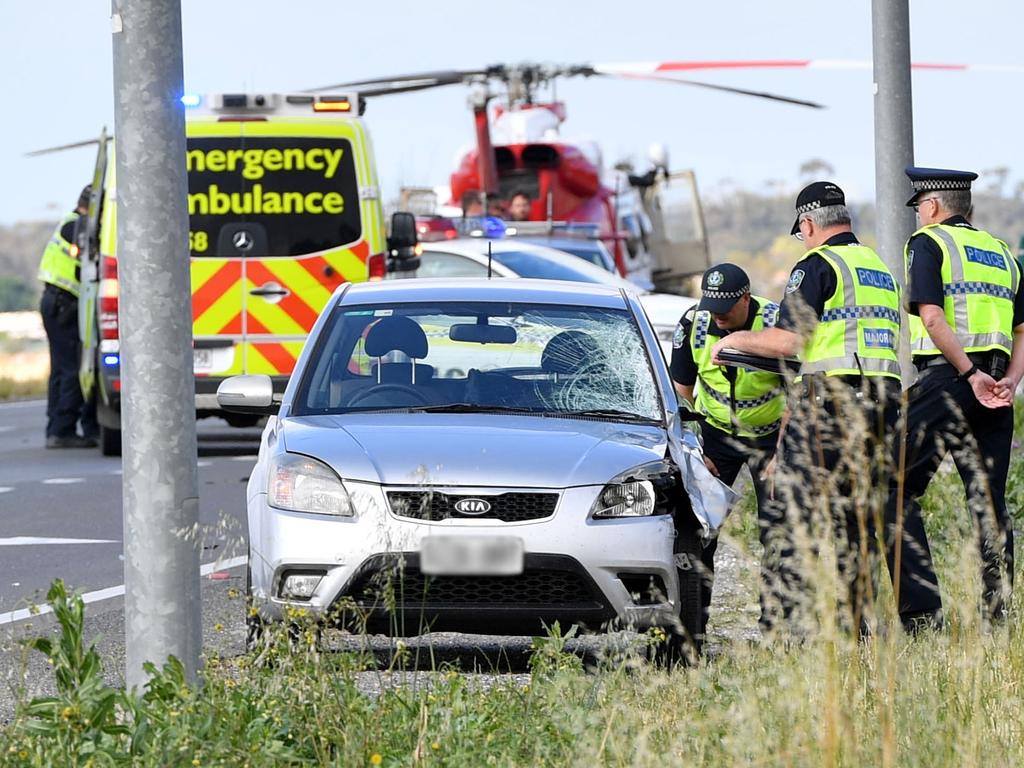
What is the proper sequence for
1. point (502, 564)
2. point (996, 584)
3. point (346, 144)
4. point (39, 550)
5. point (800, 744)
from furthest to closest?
point (346, 144), point (39, 550), point (996, 584), point (502, 564), point (800, 744)

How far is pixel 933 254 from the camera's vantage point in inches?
272

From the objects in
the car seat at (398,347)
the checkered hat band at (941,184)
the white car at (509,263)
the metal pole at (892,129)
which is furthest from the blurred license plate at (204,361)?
the checkered hat band at (941,184)

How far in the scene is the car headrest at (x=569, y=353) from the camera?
7.16 meters

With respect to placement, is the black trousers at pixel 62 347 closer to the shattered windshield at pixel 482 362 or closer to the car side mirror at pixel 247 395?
the shattered windshield at pixel 482 362

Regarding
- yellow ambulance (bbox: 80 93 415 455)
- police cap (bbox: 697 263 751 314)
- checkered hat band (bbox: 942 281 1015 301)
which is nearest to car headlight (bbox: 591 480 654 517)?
police cap (bbox: 697 263 751 314)

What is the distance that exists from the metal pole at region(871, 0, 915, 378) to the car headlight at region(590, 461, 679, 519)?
9.50 ft

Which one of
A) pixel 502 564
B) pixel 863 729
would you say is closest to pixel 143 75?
pixel 502 564

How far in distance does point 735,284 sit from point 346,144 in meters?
7.25

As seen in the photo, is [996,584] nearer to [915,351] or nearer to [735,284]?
[915,351]

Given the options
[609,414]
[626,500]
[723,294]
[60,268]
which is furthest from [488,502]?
[60,268]

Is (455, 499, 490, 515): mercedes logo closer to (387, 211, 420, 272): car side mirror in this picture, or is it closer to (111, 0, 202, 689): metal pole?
(111, 0, 202, 689): metal pole

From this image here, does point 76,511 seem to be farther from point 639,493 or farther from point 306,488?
point 639,493

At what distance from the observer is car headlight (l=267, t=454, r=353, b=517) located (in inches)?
239

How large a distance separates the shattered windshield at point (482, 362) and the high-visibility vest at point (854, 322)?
0.63m
